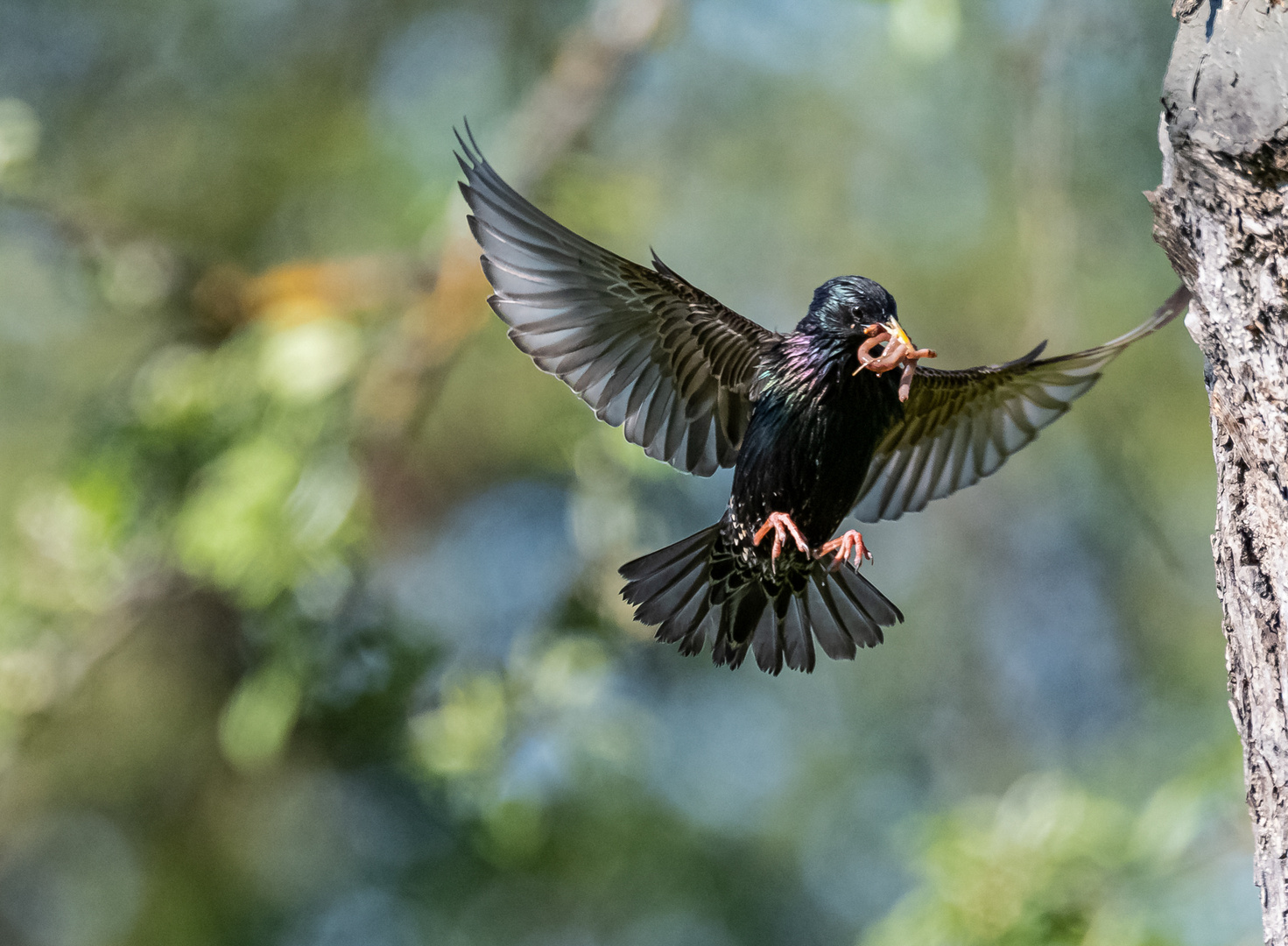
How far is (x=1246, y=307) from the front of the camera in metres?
1.67

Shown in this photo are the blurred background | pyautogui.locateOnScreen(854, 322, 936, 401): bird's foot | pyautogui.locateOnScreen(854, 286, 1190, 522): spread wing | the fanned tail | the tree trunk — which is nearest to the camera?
the tree trunk

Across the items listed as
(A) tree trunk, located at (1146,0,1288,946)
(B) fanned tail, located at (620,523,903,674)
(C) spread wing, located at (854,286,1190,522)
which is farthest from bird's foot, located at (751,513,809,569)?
(A) tree trunk, located at (1146,0,1288,946)


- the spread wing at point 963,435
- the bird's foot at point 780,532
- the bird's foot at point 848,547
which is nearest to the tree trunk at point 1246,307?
the bird's foot at point 848,547

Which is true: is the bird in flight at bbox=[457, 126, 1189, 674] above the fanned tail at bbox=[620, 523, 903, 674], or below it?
above

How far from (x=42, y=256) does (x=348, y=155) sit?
1.53 m

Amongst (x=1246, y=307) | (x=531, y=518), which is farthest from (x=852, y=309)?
(x=531, y=518)

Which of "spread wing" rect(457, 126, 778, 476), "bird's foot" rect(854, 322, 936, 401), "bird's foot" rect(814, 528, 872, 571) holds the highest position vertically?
"spread wing" rect(457, 126, 778, 476)

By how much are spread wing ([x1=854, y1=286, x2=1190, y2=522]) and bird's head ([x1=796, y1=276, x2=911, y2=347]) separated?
21.5 inches

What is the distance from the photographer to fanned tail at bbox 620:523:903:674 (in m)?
2.43

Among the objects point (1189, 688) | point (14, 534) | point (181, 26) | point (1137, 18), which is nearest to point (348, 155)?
point (181, 26)

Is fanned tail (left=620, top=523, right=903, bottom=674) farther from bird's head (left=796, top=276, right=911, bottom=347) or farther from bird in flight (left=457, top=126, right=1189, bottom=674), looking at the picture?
bird's head (left=796, top=276, right=911, bottom=347)

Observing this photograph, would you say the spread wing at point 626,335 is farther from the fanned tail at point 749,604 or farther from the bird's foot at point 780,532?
the bird's foot at point 780,532

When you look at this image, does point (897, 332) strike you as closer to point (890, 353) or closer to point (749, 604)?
A: point (890, 353)

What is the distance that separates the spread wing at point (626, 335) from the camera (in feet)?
7.47
